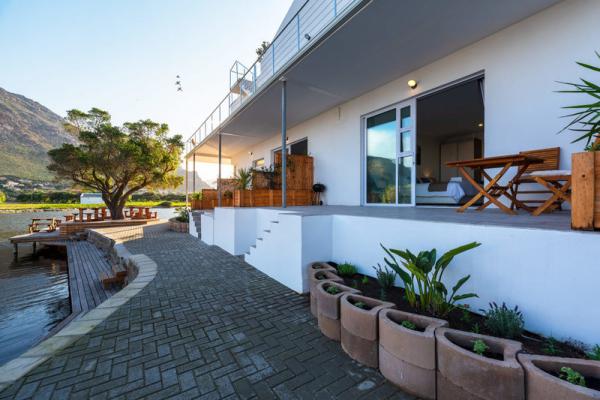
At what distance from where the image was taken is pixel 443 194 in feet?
17.9

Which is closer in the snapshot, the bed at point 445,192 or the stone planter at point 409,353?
the stone planter at point 409,353

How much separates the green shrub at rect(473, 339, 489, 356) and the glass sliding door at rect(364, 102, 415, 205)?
411cm

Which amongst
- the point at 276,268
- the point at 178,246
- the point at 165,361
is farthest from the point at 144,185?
the point at 165,361

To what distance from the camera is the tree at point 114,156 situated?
11.6 meters

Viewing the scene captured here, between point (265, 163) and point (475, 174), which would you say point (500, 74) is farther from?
point (265, 163)

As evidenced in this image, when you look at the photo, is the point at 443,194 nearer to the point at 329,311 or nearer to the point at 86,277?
the point at 329,311

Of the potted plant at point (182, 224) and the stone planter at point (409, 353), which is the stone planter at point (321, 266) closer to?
the stone planter at point (409, 353)

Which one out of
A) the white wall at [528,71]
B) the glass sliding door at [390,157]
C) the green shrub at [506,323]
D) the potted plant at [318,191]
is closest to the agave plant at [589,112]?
the white wall at [528,71]

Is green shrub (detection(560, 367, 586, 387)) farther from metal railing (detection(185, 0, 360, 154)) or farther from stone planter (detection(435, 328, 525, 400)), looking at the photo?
metal railing (detection(185, 0, 360, 154))

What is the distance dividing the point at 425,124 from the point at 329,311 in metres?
7.87

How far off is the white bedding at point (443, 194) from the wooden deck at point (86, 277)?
6.82 metres

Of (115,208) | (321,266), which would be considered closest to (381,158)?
(321,266)

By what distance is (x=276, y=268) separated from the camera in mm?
3570

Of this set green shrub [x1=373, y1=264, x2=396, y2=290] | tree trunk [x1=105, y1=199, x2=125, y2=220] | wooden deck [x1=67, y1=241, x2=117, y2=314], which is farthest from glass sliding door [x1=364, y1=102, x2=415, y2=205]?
tree trunk [x1=105, y1=199, x2=125, y2=220]
